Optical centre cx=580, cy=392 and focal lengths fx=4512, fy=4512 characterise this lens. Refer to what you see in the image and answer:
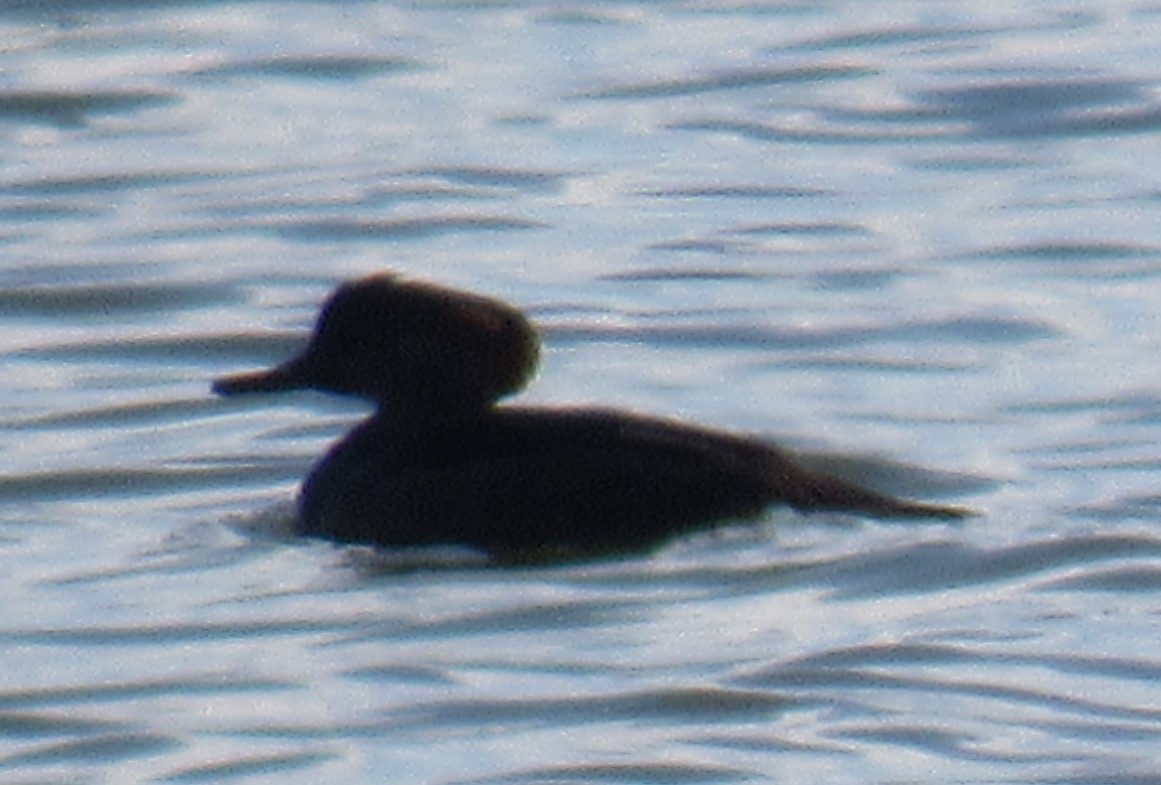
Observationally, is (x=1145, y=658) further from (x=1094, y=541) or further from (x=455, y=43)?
(x=455, y=43)

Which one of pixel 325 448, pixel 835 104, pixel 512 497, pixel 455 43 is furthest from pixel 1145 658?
pixel 455 43

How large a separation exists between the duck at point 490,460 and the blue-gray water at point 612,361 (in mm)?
118

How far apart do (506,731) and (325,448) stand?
312 cm

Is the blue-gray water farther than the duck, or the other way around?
the duck

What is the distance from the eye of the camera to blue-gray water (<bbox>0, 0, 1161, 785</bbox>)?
29.9 ft

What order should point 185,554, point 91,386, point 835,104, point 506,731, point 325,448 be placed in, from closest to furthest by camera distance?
point 506,731, point 185,554, point 325,448, point 91,386, point 835,104

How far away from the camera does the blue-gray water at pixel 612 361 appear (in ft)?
29.9

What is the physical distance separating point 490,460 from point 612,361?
245cm

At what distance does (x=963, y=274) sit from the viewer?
46.6 feet

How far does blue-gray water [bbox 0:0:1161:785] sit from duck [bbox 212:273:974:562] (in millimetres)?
118

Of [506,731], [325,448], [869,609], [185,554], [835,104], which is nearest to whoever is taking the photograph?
[506,731]

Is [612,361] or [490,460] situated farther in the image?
[612,361]

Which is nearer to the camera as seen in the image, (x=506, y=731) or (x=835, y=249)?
(x=506, y=731)

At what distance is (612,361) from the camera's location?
13.1 metres
